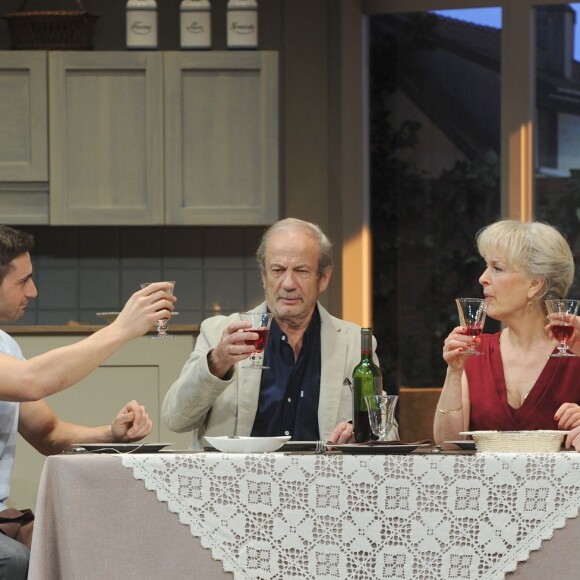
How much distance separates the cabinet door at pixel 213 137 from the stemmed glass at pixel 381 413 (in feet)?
8.30

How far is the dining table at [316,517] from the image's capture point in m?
2.47

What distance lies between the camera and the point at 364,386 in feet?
9.86

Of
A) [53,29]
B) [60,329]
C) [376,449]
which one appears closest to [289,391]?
[376,449]

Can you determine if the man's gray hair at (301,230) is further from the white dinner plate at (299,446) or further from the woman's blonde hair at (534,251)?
the white dinner plate at (299,446)

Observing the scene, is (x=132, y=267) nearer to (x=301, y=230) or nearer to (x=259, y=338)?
(x=301, y=230)

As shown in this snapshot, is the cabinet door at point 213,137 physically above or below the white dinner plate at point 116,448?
above

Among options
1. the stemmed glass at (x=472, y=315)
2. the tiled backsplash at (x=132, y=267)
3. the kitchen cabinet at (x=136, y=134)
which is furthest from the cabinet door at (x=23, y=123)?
the stemmed glass at (x=472, y=315)

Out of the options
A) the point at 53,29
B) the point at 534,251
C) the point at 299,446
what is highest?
the point at 53,29

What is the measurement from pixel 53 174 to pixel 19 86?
398 millimetres

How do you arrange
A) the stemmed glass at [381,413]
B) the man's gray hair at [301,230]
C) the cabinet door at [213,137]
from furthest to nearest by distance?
1. the cabinet door at [213,137]
2. the man's gray hair at [301,230]
3. the stemmed glass at [381,413]

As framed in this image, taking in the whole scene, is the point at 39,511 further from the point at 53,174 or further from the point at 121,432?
the point at 53,174

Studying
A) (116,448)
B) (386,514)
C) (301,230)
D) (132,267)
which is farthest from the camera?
(132,267)

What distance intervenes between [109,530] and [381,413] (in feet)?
2.13

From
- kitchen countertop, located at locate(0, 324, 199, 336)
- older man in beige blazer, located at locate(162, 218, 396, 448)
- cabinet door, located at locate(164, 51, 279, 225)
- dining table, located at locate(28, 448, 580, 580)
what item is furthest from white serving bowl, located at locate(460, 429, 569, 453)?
cabinet door, located at locate(164, 51, 279, 225)
